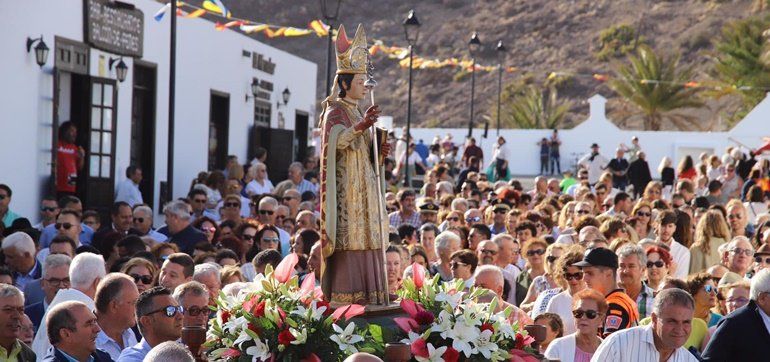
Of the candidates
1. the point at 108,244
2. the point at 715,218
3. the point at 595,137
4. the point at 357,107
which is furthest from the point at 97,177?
the point at 595,137

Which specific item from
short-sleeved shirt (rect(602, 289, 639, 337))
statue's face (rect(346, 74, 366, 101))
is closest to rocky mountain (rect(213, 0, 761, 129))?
short-sleeved shirt (rect(602, 289, 639, 337))

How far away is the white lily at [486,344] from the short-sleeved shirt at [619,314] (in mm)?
2016

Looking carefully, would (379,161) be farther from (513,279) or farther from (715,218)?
(715,218)

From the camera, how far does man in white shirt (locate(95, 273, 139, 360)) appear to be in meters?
8.23

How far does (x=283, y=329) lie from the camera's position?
7.08 meters

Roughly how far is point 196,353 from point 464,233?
8.16 meters

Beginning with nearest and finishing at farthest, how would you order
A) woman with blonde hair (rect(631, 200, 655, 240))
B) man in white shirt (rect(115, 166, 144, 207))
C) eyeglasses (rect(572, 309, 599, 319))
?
eyeglasses (rect(572, 309, 599, 319)) < woman with blonde hair (rect(631, 200, 655, 240)) < man in white shirt (rect(115, 166, 144, 207))

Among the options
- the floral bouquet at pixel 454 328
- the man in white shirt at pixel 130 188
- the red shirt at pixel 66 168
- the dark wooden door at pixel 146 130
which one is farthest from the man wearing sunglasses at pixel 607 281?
the dark wooden door at pixel 146 130

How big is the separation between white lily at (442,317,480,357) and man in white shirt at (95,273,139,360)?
198 cm

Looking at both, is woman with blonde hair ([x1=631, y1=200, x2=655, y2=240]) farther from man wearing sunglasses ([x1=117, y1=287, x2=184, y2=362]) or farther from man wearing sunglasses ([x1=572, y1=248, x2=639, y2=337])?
man wearing sunglasses ([x1=117, y1=287, x2=184, y2=362])

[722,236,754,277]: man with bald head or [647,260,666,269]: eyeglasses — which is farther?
[722,236,754,277]: man with bald head

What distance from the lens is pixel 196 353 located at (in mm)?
7297

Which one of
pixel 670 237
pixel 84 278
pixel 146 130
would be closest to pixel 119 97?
pixel 146 130

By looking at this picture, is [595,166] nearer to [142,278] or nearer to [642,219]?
[642,219]
